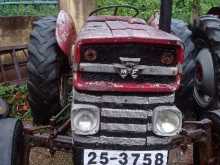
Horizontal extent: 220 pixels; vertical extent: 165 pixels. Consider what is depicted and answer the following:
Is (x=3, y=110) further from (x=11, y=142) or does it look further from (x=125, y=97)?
(x=125, y=97)

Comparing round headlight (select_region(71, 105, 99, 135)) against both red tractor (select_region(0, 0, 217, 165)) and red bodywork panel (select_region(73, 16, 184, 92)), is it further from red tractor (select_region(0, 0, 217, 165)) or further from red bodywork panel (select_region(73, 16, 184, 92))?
red bodywork panel (select_region(73, 16, 184, 92))

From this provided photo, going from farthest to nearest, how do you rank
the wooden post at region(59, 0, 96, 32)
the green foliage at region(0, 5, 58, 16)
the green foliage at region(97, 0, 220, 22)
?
1. the green foliage at region(97, 0, 220, 22)
2. the green foliage at region(0, 5, 58, 16)
3. the wooden post at region(59, 0, 96, 32)

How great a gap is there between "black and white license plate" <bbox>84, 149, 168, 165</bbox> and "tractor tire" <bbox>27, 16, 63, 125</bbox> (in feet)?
5.26

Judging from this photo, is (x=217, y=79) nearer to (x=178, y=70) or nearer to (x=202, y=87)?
(x=202, y=87)

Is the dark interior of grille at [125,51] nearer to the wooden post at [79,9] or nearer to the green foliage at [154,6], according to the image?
the wooden post at [79,9]

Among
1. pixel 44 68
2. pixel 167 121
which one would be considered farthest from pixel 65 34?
pixel 167 121

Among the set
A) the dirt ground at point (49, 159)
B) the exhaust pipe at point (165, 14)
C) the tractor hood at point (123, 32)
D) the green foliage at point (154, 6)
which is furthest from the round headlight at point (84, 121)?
the green foliage at point (154, 6)

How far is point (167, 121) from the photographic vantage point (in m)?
3.66

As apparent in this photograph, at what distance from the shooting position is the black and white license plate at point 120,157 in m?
3.65

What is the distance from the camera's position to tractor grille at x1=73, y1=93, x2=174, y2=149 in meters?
3.61

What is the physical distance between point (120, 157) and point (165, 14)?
1254 millimetres

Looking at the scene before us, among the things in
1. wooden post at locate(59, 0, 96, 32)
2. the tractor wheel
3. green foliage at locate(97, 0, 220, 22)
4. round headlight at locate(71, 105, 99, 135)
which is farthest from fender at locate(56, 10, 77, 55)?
green foliage at locate(97, 0, 220, 22)

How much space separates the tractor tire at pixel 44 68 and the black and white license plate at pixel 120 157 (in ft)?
5.26

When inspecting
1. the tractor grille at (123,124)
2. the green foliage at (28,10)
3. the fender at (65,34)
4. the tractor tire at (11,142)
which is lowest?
the green foliage at (28,10)
